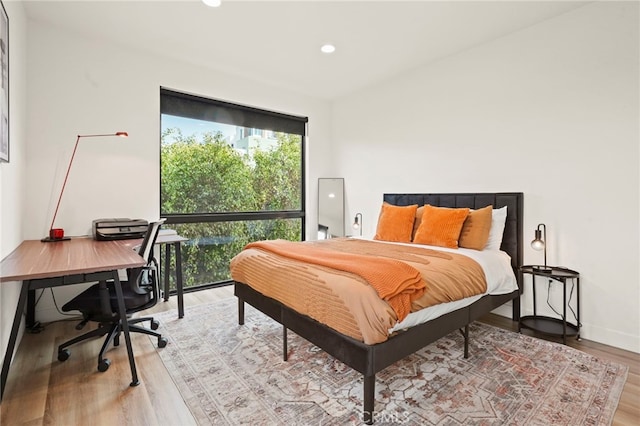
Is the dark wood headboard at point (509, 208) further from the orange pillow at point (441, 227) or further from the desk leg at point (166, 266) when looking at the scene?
the desk leg at point (166, 266)

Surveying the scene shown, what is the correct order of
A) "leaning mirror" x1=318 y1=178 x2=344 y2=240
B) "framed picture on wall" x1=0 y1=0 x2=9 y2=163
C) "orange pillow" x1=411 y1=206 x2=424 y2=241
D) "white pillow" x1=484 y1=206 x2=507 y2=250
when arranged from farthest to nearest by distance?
"leaning mirror" x1=318 y1=178 x2=344 y2=240, "orange pillow" x1=411 y1=206 x2=424 y2=241, "white pillow" x1=484 y1=206 x2=507 y2=250, "framed picture on wall" x1=0 y1=0 x2=9 y2=163

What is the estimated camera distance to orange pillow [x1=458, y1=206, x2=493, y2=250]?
2838 millimetres

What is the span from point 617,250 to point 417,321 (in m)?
1.90

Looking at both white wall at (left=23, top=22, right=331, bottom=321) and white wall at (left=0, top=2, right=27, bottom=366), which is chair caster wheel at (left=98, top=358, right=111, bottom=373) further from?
white wall at (left=23, top=22, right=331, bottom=321)

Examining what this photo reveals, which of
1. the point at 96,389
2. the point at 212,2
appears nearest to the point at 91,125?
the point at 212,2

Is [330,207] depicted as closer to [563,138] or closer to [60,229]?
[563,138]

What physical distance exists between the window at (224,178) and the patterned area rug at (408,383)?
5.04 feet

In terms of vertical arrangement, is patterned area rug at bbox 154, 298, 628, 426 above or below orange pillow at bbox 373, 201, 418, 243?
below

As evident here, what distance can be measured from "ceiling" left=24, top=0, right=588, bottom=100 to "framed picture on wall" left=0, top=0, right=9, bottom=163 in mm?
757

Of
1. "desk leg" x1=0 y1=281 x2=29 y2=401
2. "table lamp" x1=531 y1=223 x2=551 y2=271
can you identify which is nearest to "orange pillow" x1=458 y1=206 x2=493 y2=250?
"table lamp" x1=531 y1=223 x2=551 y2=271

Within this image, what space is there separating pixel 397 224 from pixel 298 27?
84.4 inches

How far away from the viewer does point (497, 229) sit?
2939 millimetres

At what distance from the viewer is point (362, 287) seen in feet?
5.44

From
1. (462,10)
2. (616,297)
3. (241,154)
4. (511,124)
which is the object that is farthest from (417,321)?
(241,154)
